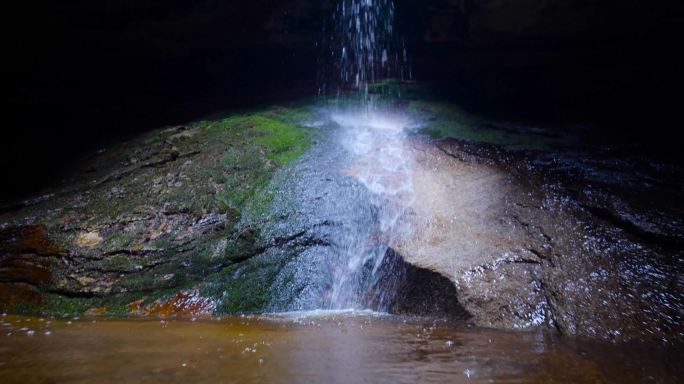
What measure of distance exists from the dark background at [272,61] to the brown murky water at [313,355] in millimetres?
4236

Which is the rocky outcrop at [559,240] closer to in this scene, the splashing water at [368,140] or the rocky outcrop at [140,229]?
the splashing water at [368,140]

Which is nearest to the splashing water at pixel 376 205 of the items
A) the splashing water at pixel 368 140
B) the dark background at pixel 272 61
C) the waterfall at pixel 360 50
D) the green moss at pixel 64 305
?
the splashing water at pixel 368 140

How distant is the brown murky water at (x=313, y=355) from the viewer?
162cm

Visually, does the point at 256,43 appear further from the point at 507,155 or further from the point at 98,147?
the point at 507,155

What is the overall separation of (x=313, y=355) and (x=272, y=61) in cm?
794

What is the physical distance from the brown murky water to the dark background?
424 centimetres

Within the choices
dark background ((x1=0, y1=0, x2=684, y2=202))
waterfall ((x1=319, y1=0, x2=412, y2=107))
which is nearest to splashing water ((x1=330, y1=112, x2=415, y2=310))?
dark background ((x1=0, y1=0, x2=684, y2=202))

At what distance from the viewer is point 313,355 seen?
6.26ft

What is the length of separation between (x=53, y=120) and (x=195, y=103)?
7.99ft

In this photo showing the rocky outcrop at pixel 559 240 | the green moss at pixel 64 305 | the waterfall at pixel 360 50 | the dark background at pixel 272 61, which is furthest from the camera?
the waterfall at pixel 360 50

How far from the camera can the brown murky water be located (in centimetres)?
162

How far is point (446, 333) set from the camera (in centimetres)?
232

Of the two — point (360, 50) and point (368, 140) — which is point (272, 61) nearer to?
point (360, 50)

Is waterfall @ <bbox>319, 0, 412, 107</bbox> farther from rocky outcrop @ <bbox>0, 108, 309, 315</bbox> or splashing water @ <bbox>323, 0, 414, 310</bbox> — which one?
rocky outcrop @ <bbox>0, 108, 309, 315</bbox>
